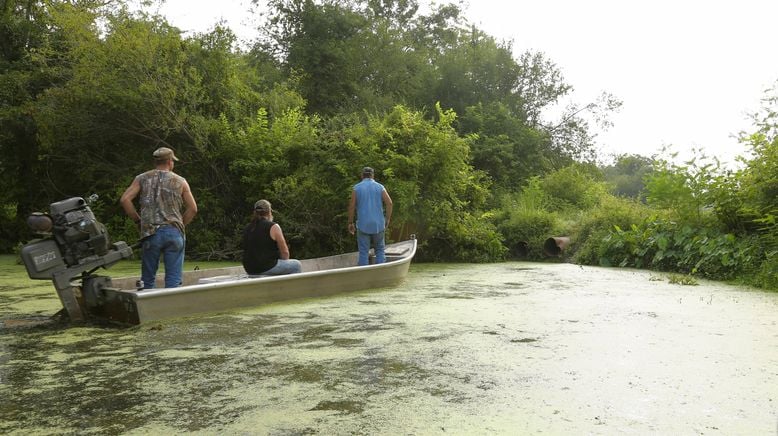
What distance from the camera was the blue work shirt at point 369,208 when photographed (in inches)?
341

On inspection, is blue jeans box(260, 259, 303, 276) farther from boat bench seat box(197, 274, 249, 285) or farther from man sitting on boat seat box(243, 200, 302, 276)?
boat bench seat box(197, 274, 249, 285)

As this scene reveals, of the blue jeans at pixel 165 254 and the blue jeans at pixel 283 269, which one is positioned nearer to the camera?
the blue jeans at pixel 165 254

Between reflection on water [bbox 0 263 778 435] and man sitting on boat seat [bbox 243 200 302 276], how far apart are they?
56 cm

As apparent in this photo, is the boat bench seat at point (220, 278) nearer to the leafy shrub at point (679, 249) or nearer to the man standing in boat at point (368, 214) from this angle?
the man standing in boat at point (368, 214)

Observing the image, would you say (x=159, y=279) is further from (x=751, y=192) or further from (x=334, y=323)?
(x=751, y=192)

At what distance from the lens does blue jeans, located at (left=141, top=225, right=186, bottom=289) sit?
5984 millimetres

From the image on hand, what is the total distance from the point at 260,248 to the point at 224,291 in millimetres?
848

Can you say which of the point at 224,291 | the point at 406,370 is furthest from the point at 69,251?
the point at 406,370

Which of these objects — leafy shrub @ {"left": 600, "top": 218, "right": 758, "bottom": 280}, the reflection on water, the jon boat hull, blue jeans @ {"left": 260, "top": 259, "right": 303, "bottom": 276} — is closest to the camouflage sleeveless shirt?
the jon boat hull

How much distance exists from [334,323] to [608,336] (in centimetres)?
217

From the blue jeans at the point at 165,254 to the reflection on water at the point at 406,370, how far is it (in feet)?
1.74

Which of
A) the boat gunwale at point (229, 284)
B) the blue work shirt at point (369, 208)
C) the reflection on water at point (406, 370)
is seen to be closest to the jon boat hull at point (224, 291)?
the boat gunwale at point (229, 284)

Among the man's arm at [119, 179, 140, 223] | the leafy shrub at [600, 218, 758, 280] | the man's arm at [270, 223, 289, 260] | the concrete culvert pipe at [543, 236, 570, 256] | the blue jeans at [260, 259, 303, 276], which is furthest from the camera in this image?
the concrete culvert pipe at [543, 236, 570, 256]

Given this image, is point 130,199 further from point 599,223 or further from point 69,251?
point 599,223
